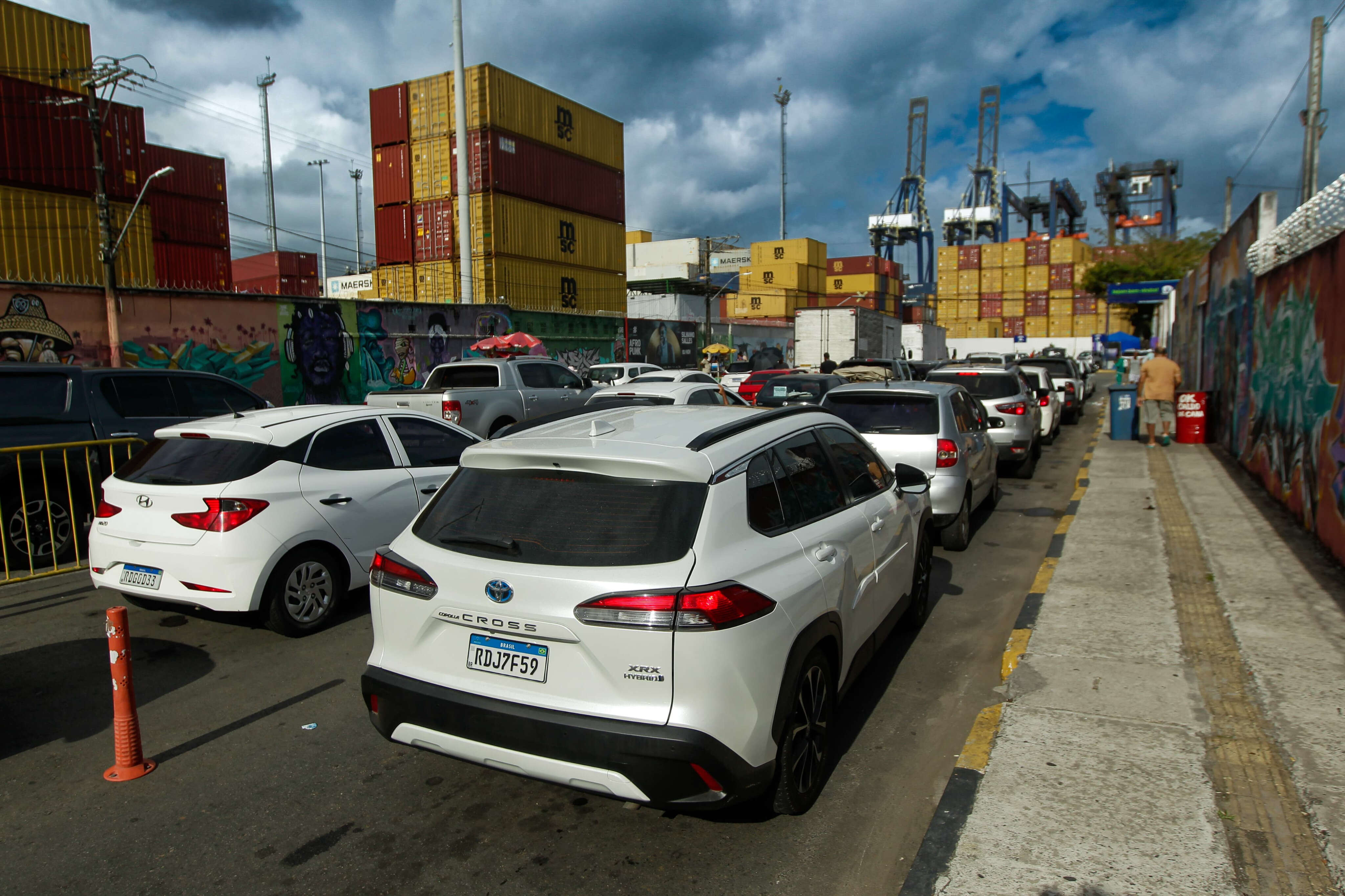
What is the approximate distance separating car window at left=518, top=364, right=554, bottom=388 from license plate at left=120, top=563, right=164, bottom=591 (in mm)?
8799

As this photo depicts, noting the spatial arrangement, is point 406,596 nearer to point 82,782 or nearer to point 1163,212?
point 82,782

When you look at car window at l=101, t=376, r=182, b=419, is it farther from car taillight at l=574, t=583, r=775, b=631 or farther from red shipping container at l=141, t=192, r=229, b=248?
red shipping container at l=141, t=192, r=229, b=248

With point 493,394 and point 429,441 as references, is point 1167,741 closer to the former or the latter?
point 429,441

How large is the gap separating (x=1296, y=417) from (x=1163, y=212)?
96.7 m

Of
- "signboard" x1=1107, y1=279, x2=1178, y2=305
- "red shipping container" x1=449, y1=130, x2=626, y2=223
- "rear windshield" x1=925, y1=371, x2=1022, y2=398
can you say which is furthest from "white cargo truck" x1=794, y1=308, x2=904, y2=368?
"rear windshield" x1=925, y1=371, x2=1022, y2=398

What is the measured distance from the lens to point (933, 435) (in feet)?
25.3

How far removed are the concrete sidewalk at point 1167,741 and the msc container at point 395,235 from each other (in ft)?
87.6

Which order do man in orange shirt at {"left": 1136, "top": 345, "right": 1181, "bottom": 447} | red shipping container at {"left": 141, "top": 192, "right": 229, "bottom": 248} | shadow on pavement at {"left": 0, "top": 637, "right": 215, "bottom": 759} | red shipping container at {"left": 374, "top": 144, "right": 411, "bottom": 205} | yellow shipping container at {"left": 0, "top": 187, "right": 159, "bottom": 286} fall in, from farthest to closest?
red shipping container at {"left": 374, "top": 144, "right": 411, "bottom": 205}
red shipping container at {"left": 141, "top": 192, "right": 229, "bottom": 248}
yellow shipping container at {"left": 0, "top": 187, "right": 159, "bottom": 286}
man in orange shirt at {"left": 1136, "top": 345, "right": 1181, "bottom": 447}
shadow on pavement at {"left": 0, "top": 637, "right": 215, "bottom": 759}

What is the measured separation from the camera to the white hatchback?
5.23 meters

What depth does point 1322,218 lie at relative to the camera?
7.96 m

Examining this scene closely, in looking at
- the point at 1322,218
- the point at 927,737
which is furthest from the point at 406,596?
the point at 1322,218

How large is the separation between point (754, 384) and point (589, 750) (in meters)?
18.0

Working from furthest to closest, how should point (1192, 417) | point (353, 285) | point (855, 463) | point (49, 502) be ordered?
1. point (353, 285)
2. point (1192, 417)
3. point (49, 502)
4. point (855, 463)

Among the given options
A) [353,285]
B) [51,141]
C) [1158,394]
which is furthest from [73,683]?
[353,285]
